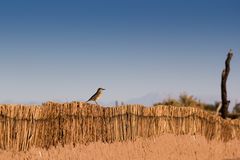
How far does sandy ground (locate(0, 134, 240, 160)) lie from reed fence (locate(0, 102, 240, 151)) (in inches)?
6.0

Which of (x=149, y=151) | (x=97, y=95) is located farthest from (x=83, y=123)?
(x=149, y=151)

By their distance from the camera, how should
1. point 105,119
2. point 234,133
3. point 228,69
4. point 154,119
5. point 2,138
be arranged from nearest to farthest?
1. point 2,138
2. point 105,119
3. point 154,119
4. point 234,133
5. point 228,69

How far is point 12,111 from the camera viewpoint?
1125 cm

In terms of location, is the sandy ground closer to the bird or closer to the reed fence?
the reed fence

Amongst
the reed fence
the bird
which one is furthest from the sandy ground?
the bird

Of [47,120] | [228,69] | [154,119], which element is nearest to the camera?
[47,120]

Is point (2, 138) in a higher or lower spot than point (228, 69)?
lower

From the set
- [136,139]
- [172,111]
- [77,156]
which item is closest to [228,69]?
[172,111]

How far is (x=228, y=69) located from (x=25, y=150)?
13235 millimetres

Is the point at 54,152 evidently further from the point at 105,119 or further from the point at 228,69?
the point at 228,69

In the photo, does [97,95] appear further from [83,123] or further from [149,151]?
[149,151]

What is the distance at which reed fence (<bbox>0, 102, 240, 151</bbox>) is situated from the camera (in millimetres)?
11305

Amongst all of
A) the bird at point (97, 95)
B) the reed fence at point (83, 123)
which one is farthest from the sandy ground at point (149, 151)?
the bird at point (97, 95)

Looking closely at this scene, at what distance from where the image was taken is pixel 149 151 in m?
14.3
